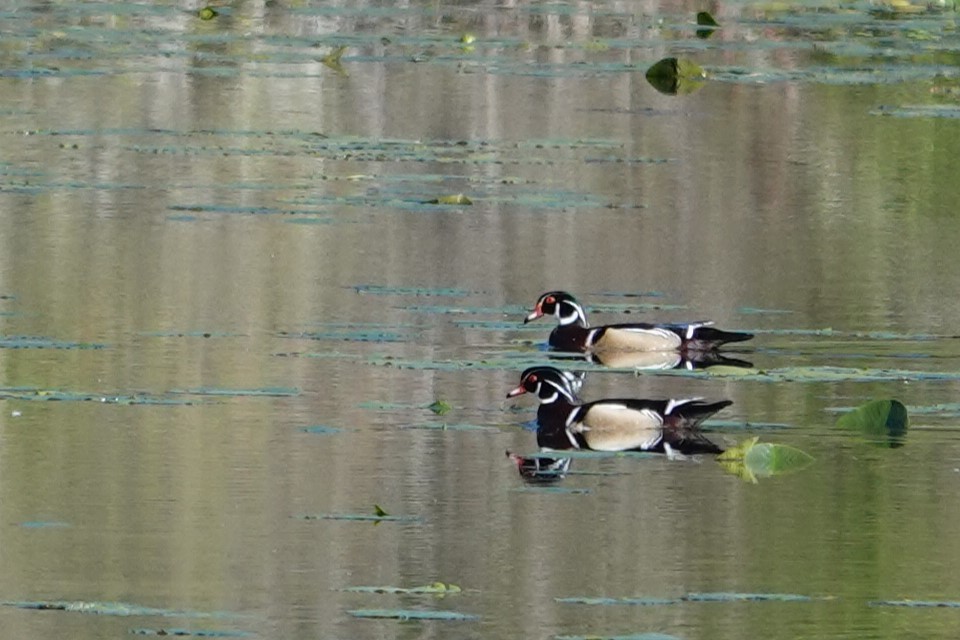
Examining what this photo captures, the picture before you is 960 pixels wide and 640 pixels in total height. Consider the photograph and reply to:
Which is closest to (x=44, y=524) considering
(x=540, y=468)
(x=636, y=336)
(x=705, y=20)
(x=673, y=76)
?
(x=540, y=468)

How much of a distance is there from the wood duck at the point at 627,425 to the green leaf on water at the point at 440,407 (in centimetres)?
30

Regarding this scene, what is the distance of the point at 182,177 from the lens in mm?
14219

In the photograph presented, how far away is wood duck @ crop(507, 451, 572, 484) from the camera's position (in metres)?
7.93

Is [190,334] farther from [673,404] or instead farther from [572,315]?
[673,404]

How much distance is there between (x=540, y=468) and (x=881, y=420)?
115 cm

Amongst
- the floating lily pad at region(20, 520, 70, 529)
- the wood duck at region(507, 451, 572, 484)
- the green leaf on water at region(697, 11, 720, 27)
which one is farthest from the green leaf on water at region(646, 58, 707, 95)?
the floating lily pad at region(20, 520, 70, 529)

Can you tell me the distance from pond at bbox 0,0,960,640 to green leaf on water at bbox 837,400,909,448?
34 millimetres

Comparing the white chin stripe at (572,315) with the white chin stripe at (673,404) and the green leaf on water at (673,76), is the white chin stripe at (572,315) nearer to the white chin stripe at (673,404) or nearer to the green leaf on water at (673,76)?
the white chin stripe at (673,404)

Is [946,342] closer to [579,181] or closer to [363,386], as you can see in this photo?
[363,386]

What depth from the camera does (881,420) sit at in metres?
8.48

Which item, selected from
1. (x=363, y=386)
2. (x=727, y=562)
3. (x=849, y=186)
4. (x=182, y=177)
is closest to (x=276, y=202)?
(x=182, y=177)

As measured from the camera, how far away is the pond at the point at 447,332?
6715 millimetres

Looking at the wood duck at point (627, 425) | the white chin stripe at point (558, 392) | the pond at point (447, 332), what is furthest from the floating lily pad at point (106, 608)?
Result: the white chin stripe at point (558, 392)

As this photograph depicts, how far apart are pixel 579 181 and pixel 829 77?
5814mm
